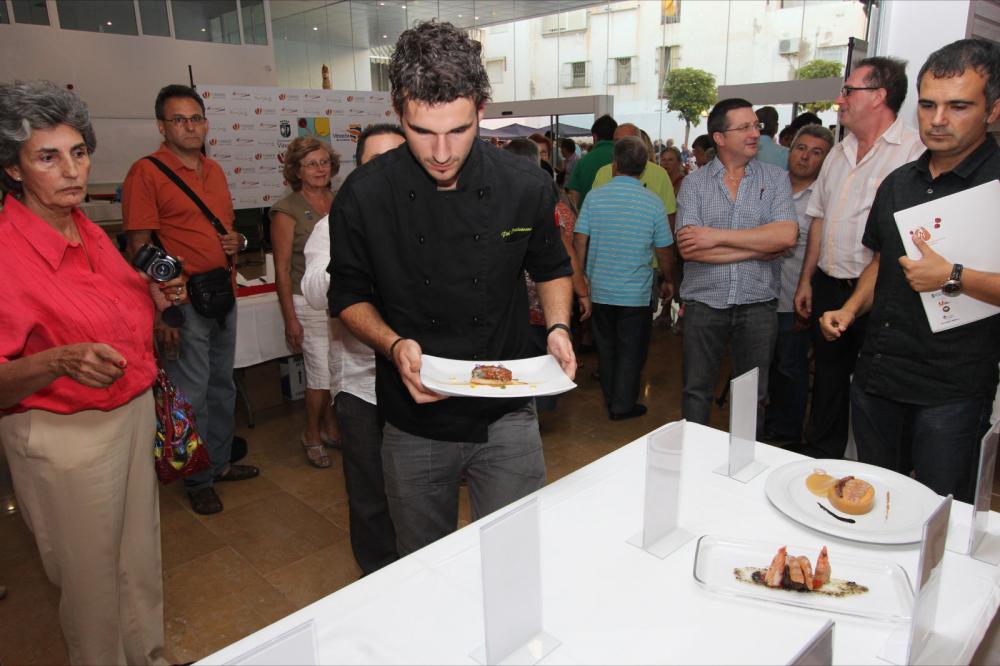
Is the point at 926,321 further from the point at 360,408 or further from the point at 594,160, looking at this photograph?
the point at 594,160

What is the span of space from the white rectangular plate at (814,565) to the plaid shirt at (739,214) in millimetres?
1728

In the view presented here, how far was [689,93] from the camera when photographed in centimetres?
976

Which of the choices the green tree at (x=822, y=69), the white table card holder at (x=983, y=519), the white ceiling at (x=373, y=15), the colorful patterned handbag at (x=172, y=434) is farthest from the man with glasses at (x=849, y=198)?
the white ceiling at (x=373, y=15)

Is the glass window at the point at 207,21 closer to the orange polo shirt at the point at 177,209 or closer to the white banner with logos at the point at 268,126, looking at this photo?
the white banner with logos at the point at 268,126

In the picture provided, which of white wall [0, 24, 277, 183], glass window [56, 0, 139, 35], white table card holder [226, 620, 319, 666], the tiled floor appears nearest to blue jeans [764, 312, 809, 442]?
the tiled floor

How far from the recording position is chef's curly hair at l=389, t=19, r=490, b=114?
1.22 metres

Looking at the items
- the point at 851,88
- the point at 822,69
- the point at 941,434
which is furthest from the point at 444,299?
the point at 822,69

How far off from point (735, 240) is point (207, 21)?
892 centimetres

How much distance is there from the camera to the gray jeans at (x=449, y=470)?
4.90ft

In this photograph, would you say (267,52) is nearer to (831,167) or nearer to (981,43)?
(831,167)

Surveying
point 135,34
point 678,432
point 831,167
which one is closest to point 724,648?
point 678,432

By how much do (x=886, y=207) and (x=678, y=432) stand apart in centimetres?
110

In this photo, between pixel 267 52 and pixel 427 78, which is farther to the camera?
pixel 267 52

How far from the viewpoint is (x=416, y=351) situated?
129cm
